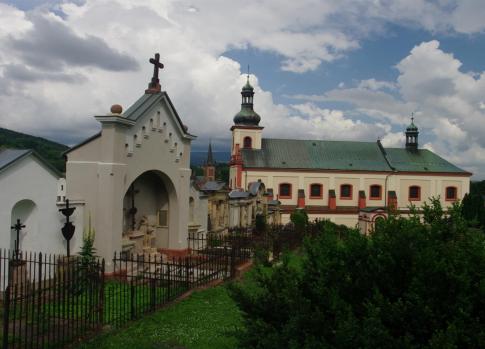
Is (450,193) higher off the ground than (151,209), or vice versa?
(450,193)

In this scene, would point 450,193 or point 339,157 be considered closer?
point 339,157

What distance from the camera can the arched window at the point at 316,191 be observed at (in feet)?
147

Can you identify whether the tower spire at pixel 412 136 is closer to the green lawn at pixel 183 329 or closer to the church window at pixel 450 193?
the church window at pixel 450 193

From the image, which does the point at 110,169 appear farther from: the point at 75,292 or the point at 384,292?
the point at 384,292

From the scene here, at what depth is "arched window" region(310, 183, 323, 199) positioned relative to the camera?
44.7m

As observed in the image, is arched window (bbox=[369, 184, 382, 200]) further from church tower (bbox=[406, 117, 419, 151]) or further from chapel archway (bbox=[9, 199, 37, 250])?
chapel archway (bbox=[9, 199, 37, 250])

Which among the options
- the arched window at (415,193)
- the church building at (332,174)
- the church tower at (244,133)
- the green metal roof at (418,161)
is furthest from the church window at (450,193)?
the church tower at (244,133)

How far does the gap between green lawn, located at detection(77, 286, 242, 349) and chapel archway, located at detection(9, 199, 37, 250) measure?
4.14 meters

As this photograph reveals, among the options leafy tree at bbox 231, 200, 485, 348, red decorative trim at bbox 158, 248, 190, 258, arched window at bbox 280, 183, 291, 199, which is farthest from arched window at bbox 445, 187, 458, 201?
leafy tree at bbox 231, 200, 485, 348

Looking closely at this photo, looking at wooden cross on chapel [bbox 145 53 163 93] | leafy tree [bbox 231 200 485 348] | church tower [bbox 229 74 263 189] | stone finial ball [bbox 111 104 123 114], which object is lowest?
leafy tree [bbox 231 200 485 348]

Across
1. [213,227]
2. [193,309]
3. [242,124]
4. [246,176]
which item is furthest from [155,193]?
[242,124]

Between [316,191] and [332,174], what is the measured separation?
2.25 m

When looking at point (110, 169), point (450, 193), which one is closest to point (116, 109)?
point (110, 169)

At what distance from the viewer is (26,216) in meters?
11.3
